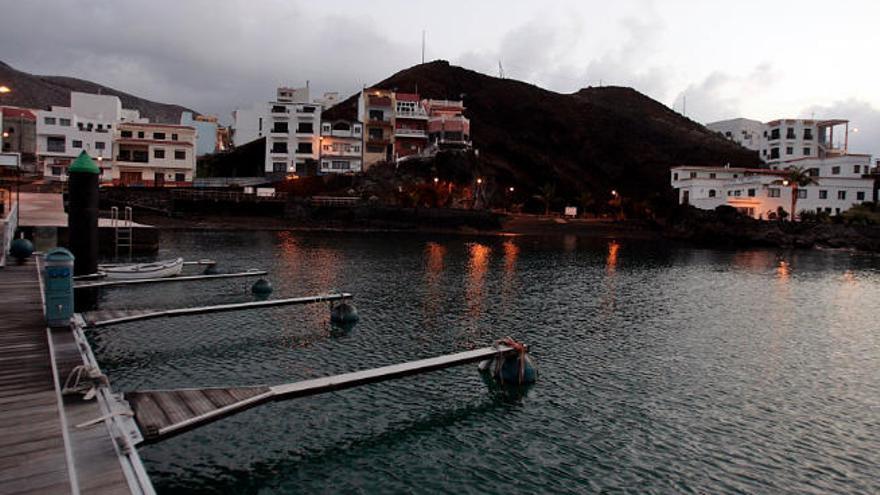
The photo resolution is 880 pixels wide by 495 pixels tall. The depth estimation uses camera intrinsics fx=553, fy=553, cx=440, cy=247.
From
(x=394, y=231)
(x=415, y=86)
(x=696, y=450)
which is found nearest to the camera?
(x=696, y=450)

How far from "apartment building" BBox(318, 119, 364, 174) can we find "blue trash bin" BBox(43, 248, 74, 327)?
97364 millimetres

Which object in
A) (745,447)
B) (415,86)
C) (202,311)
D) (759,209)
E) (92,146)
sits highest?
(415,86)

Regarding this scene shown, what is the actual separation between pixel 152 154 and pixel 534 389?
10510 centimetres

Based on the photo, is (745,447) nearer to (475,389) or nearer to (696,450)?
(696,450)

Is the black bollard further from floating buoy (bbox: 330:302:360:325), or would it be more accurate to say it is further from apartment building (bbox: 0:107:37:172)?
apartment building (bbox: 0:107:37:172)

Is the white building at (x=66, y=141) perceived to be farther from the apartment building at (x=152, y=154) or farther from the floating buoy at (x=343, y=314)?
the floating buoy at (x=343, y=314)

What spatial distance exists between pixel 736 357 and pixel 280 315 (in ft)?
78.7

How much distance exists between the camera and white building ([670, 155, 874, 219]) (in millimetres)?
109062

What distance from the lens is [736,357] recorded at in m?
26.5

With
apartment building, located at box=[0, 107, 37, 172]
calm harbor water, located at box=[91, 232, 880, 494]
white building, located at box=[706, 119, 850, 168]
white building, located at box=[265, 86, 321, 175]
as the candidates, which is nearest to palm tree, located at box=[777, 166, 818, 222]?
white building, located at box=[706, 119, 850, 168]

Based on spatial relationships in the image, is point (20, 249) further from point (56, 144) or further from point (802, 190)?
point (802, 190)

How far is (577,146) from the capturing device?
176000mm

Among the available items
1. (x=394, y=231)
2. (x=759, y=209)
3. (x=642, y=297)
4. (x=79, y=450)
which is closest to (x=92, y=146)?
(x=394, y=231)

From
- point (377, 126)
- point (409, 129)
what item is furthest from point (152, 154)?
point (409, 129)
